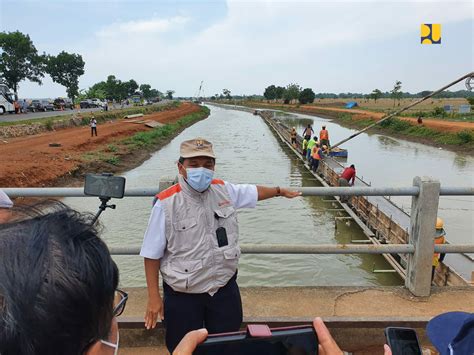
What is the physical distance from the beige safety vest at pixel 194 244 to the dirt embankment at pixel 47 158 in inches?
493

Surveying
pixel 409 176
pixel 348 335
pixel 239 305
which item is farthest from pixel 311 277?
pixel 409 176

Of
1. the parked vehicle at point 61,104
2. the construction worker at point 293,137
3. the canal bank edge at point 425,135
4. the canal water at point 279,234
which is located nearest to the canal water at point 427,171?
the canal bank edge at point 425,135

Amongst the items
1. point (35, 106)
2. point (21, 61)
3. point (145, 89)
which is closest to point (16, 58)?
point (21, 61)

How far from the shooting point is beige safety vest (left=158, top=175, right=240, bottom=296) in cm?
220

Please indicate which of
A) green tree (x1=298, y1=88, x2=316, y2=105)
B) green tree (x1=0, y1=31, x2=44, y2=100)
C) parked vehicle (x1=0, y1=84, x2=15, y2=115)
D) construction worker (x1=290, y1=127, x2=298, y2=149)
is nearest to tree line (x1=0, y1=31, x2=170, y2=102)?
green tree (x1=0, y1=31, x2=44, y2=100)

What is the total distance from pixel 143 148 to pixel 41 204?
26.6 meters

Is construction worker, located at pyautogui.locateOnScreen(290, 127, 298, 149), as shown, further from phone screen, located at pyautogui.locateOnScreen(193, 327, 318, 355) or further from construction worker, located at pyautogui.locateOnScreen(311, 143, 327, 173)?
phone screen, located at pyautogui.locateOnScreen(193, 327, 318, 355)

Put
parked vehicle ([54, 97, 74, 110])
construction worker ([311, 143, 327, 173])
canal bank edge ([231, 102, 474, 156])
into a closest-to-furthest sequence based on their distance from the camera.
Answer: construction worker ([311, 143, 327, 173]) → canal bank edge ([231, 102, 474, 156]) → parked vehicle ([54, 97, 74, 110])

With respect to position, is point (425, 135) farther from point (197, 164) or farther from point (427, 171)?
point (197, 164)

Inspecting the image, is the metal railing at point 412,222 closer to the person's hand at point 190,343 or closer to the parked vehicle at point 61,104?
the person's hand at point 190,343

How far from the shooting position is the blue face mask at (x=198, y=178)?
2213mm

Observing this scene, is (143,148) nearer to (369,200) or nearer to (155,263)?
(369,200)

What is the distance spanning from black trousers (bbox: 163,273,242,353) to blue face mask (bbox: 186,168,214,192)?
24.2 inches

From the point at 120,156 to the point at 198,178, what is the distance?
69.1ft
